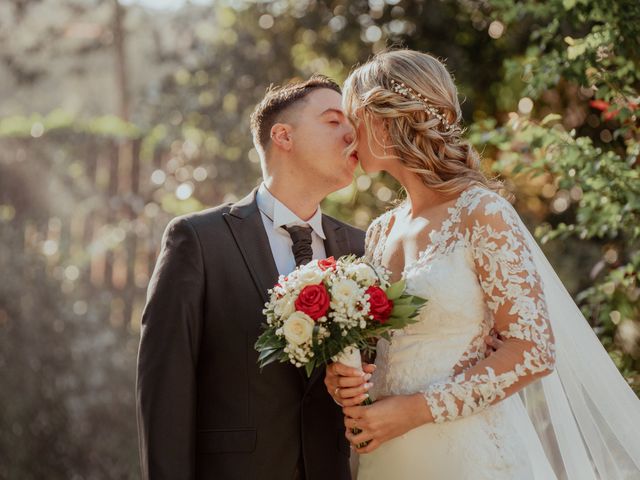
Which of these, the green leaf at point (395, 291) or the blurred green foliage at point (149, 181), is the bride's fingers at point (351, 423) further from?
the blurred green foliage at point (149, 181)

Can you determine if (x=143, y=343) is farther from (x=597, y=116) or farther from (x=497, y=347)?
(x=597, y=116)

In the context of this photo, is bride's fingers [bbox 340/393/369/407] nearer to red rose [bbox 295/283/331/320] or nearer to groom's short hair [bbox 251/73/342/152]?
red rose [bbox 295/283/331/320]

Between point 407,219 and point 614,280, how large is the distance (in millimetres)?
1371

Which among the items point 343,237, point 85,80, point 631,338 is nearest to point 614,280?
point 631,338

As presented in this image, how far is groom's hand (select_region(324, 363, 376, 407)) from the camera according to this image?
110 inches

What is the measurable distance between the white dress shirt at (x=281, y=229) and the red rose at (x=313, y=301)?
71 centimetres

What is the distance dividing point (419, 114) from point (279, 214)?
796mm

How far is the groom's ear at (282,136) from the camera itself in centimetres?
369

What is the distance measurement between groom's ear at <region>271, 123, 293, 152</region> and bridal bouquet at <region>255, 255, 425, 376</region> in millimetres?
988

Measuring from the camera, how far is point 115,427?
7.62 meters

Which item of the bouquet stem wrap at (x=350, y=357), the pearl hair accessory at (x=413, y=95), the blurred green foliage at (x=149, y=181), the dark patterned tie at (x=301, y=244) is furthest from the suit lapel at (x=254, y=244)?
the blurred green foliage at (x=149, y=181)

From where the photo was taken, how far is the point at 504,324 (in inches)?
108

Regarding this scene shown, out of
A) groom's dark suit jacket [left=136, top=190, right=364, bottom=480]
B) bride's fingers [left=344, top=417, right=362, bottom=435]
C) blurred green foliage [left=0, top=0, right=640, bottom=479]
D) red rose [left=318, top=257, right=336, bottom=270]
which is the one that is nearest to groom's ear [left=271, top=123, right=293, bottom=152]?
groom's dark suit jacket [left=136, top=190, right=364, bottom=480]

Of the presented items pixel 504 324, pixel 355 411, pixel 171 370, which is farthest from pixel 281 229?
pixel 504 324
